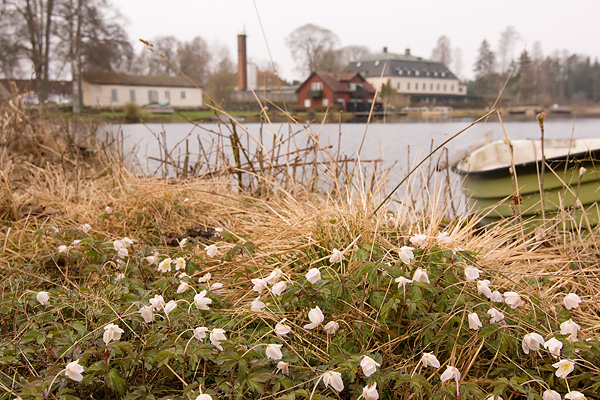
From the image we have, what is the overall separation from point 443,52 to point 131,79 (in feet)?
165

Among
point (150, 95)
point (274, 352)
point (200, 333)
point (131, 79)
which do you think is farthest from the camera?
point (150, 95)

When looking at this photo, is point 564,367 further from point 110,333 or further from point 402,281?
point 110,333

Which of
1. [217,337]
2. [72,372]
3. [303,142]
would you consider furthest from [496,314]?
[303,142]

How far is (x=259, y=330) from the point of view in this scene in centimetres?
161

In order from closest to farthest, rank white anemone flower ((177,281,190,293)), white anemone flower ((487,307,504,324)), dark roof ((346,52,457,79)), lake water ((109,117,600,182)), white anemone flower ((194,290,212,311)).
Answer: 1. white anemone flower ((487,307,504,324))
2. white anemone flower ((194,290,212,311))
3. white anemone flower ((177,281,190,293))
4. lake water ((109,117,600,182))
5. dark roof ((346,52,457,79))

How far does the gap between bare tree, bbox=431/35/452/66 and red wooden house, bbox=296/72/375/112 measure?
31686mm

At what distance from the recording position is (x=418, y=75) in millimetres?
71000

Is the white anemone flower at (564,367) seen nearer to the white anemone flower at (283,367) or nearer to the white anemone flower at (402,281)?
the white anemone flower at (402,281)

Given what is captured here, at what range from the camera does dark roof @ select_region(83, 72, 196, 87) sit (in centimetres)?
4234

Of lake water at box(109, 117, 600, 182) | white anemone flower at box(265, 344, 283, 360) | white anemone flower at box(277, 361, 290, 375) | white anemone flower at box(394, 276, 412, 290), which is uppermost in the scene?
lake water at box(109, 117, 600, 182)

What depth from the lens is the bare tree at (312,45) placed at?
54844mm

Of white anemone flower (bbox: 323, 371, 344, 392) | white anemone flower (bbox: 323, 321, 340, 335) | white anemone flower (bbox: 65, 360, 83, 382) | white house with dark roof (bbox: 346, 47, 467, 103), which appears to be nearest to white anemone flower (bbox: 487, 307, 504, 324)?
white anemone flower (bbox: 323, 321, 340, 335)

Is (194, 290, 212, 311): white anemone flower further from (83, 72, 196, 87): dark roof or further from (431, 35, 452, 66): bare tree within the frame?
(431, 35, 452, 66): bare tree

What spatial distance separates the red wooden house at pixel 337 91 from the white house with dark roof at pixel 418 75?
66.8ft
